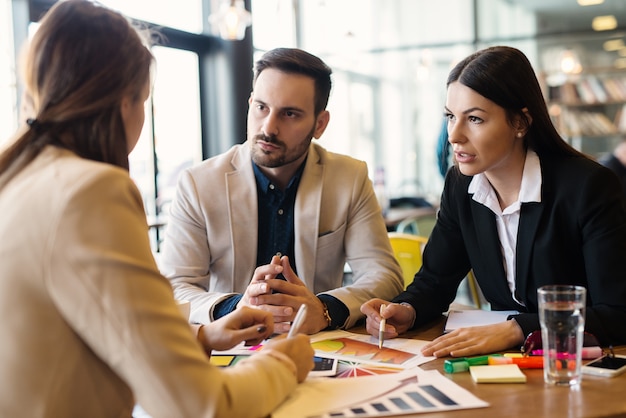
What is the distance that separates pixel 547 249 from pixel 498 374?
60cm

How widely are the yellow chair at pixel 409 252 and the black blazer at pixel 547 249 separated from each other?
2.76ft

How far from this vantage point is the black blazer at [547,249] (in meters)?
1.72

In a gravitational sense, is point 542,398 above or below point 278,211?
below

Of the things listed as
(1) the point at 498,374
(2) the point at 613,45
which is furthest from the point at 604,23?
(1) the point at 498,374

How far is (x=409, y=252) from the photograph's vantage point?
10.1 feet

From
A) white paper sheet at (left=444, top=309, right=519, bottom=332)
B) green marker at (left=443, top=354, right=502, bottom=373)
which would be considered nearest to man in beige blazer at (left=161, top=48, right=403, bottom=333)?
white paper sheet at (left=444, top=309, right=519, bottom=332)

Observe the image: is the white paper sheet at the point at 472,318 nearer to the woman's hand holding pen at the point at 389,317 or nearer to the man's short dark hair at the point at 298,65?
the woman's hand holding pen at the point at 389,317

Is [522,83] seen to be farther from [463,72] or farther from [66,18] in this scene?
[66,18]

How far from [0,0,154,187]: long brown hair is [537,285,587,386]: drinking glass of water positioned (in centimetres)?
82

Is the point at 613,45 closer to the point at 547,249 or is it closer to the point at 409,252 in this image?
the point at 409,252

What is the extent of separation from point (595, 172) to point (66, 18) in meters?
1.32

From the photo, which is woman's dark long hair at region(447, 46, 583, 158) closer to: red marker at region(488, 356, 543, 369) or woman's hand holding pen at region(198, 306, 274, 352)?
red marker at region(488, 356, 543, 369)

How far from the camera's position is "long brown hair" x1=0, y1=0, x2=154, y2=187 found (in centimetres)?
114

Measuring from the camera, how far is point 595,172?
185cm
